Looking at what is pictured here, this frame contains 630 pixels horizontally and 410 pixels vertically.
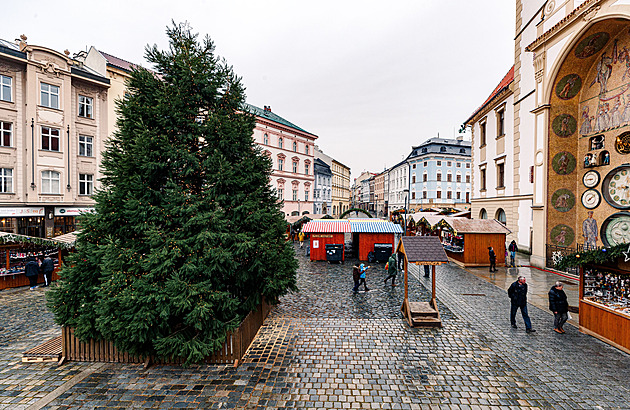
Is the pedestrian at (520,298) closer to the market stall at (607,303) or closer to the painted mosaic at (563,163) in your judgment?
the market stall at (607,303)

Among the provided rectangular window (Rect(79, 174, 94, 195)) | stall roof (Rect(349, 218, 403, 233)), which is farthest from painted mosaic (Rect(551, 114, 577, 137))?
rectangular window (Rect(79, 174, 94, 195))

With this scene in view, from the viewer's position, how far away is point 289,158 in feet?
161

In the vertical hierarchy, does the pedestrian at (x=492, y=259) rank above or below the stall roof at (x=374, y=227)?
below

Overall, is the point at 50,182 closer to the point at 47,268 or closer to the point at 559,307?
the point at 47,268

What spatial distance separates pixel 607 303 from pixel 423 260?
507cm

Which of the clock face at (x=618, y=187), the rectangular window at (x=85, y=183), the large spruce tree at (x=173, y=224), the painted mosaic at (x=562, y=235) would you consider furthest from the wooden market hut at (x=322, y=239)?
the rectangular window at (x=85, y=183)

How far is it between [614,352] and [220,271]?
33.5 ft

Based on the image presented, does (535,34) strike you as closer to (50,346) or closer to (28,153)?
(50,346)

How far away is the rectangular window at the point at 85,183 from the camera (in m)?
24.5

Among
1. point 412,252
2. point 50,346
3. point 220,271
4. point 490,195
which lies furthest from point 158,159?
point 490,195

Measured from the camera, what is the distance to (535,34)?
19609mm

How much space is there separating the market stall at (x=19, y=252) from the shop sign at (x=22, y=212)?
8.19m

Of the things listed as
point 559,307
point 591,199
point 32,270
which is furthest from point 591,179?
point 32,270

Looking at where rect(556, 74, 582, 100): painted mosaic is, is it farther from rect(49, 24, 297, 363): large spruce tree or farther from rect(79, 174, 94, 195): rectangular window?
rect(79, 174, 94, 195): rectangular window
